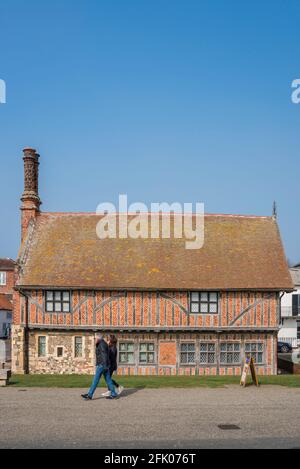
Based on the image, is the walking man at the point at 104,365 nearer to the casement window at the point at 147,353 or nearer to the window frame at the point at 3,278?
the casement window at the point at 147,353

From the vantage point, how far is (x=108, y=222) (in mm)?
26359

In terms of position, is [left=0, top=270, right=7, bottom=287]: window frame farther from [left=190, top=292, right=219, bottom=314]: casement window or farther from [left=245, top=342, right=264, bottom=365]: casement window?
[left=245, top=342, right=264, bottom=365]: casement window

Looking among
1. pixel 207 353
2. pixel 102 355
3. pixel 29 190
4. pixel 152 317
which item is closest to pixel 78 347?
pixel 152 317

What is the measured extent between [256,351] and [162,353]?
448 centimetres

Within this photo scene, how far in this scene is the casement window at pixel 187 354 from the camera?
74.7 ft

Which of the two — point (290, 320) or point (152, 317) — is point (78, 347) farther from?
point (290, 320)

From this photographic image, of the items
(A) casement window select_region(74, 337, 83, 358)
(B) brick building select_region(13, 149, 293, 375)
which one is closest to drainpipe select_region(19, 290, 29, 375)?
(B) brick building select_region(13, 149, 293, 375)

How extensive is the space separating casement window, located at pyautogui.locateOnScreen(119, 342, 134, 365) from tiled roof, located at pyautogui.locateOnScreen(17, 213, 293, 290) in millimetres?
2787

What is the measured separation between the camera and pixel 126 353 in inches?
899

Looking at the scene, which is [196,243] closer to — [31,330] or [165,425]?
[31,330]

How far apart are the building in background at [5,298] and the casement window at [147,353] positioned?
31.1 metres

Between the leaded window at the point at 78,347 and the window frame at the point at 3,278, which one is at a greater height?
the window frame at the point at 3,278

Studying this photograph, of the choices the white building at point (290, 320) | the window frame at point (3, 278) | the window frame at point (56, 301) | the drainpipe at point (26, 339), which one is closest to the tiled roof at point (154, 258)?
the window frame at point (56, 301)
